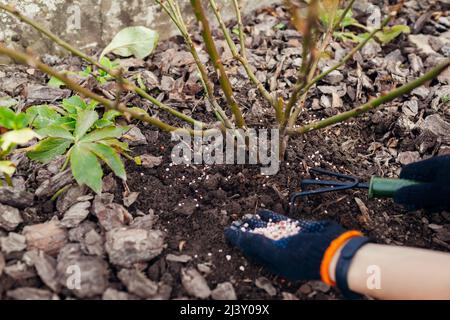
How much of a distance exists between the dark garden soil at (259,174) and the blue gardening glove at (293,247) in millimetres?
47

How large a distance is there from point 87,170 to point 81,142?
0.33 feet

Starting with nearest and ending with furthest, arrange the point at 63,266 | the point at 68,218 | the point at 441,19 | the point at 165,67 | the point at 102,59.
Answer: the point at 63,266 → the point at 68,218 → the point at 102,59 → the point at 165,67 → the point at 441,19

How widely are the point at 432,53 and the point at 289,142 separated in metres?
0.92

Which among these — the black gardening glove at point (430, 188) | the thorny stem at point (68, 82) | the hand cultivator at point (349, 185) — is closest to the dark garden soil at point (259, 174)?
the hand cultivator at point (349, 185)

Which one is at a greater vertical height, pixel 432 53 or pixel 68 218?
pixel 432 53

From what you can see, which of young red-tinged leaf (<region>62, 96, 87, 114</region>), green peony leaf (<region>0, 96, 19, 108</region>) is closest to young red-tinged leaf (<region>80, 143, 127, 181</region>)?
young red-tinged leaf (<region>62, 96, 87, 114</region>)

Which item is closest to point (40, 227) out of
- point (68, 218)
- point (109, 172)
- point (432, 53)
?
point (68, 218)

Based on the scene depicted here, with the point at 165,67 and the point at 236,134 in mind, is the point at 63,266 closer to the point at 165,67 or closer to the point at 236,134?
the point at 236,134

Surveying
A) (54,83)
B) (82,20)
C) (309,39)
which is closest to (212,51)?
(309,39)

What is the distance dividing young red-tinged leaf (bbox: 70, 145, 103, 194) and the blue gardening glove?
0.38 metres

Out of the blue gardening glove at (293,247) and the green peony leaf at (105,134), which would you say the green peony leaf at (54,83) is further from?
the blue gardening glove at (293,247)

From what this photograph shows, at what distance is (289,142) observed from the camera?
66.3 inches

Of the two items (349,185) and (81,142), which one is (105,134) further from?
(349,185)

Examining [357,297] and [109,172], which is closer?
[357,297]
